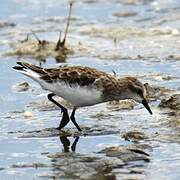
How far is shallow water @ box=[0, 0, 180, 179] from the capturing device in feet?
27.2

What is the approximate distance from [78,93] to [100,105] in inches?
56.9

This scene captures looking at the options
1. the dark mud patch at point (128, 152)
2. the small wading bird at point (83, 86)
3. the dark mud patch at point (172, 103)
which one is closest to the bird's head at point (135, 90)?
the small wading bird at point (83, 86)

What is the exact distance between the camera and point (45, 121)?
10141 millimetres

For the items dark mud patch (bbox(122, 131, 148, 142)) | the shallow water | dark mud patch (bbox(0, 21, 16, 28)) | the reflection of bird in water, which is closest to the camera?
the shallow water

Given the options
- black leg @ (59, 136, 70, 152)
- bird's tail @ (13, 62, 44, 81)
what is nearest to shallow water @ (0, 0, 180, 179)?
black leg @ (59, 136, 70, 152)

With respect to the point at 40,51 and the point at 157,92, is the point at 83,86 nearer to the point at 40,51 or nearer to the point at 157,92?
the point at 157,92

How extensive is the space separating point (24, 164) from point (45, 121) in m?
1.79

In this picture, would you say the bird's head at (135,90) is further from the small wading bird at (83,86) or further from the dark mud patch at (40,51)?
the dark mud patch at (40,51)

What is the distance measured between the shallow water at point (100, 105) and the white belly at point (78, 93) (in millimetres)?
379

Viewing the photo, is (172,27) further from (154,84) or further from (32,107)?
(32,107)

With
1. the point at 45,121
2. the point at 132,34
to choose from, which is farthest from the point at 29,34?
the point at 45,121

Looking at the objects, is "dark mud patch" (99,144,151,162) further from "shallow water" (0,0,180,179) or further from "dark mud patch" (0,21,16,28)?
"dark mud patch" (0,21,16,28)

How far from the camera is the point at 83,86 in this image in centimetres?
941

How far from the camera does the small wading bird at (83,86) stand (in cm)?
942
